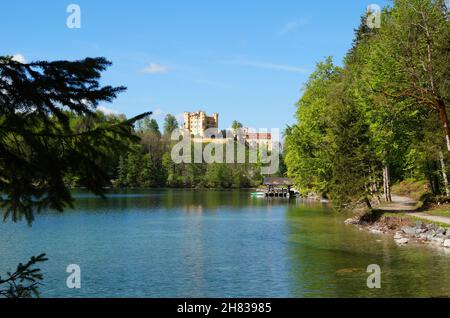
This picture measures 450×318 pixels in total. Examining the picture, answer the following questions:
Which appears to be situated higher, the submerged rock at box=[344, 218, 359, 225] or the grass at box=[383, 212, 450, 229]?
the grass at box=[383, 212, 450, 229]

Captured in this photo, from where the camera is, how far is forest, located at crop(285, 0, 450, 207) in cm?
2448

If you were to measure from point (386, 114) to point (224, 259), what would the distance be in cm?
1454

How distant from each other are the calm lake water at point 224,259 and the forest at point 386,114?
5945mm

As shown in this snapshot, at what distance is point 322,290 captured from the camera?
19562 millimetres

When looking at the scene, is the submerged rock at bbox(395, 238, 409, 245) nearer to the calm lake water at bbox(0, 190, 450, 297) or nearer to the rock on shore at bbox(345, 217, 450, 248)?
the rock on shore at bbox(345, 217, 450, 248)

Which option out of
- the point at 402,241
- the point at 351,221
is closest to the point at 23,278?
the point at 402,241

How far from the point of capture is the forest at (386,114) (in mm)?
24484

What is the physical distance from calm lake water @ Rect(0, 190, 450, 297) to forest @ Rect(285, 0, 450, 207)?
595 cm

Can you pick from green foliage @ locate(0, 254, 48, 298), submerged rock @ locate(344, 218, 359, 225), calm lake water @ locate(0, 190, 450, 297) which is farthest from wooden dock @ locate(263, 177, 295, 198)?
green foliage @ locate(0, 254, 48, 298)

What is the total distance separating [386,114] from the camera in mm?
33344

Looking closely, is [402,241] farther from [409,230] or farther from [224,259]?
[224,259]

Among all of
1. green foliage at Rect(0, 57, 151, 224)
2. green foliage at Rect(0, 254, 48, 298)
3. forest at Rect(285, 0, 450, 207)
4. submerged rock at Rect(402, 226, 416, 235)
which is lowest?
submerged rock at Rect(402, 226, 416, 235)
